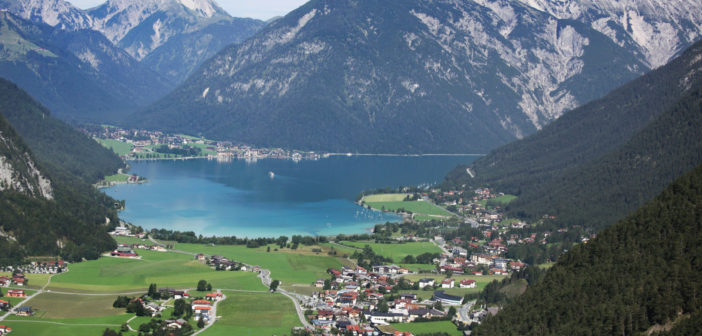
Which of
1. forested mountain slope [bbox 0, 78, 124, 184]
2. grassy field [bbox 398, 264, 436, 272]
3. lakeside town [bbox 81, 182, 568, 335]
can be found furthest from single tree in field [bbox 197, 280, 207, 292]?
forested mountain slope [bbox 0, 78, 124, 184]

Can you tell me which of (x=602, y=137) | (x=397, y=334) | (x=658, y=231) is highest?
(x=602, y=137)

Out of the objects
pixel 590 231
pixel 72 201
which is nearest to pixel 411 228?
pixel 590 231

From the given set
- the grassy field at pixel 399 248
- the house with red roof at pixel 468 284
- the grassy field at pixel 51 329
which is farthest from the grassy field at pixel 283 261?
the grassy field at pixel 51 329

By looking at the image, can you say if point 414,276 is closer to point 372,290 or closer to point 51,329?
point 372,290

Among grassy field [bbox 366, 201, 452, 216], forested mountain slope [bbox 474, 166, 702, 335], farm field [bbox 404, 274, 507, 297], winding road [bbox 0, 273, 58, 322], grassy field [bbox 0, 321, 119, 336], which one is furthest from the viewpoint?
grassy field [bbox 366, 201, 452, 216]

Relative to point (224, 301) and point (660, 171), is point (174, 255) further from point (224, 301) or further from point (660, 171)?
point (660, 171)

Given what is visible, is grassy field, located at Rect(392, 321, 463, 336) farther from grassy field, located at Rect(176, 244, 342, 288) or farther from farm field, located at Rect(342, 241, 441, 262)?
farm field, located at Rect(342, 241, 441, 262)

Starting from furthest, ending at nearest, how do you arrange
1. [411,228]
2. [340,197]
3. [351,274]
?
[340,197]
[411,228]
[351,274]
